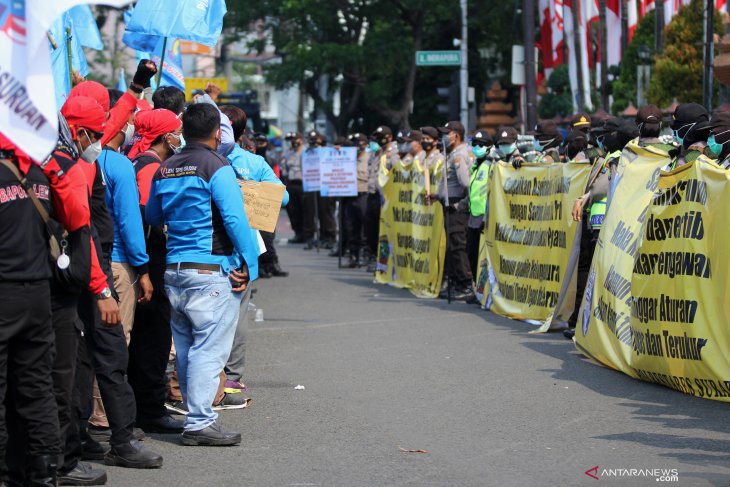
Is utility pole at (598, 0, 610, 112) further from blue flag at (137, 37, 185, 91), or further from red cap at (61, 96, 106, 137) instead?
red cap at (61, 96, 106, 137)

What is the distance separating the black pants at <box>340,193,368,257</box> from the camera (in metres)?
22.6

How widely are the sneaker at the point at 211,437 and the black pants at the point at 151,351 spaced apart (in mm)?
549

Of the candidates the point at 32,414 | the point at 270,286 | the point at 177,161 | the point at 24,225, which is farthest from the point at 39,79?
the point at 270,286

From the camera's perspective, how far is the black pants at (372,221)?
21.7 meters

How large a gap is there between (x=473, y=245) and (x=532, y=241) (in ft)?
7.15

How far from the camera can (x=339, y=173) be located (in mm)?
22516

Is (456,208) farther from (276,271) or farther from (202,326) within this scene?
(202,326)

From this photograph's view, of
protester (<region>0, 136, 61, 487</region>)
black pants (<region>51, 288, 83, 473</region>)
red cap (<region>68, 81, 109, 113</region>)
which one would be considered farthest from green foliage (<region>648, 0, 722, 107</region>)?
protester (<region>0, 136, 61, 487</region>)

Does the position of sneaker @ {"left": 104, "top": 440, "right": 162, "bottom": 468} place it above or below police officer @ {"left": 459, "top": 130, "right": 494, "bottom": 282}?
below

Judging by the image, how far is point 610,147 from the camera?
12.5 meters

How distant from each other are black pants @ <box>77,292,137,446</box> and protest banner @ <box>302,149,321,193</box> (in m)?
17.5

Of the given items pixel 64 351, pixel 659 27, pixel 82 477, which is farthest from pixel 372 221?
pixel 64 351

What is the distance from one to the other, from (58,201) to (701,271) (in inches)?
188

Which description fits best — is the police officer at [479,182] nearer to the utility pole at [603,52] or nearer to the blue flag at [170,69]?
the blue flag at [170,69]
